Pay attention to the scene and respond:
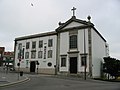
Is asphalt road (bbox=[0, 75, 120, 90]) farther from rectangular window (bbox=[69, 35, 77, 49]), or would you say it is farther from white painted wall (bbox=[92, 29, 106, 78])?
rectangular window (bbox=[69, 35, 77, 49])

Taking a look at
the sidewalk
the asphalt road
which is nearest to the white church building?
the sidewalk

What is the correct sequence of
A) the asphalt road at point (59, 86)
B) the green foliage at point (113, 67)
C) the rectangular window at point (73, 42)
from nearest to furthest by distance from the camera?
the asphalt road at point (59, 86) < the green foliage at point (113, 67) < the rectangular window at point (73, 42)

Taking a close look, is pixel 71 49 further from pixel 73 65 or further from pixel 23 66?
pixel 23 66

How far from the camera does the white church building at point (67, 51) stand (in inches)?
1618

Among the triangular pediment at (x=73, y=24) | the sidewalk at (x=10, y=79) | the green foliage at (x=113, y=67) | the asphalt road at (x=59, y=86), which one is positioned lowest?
the asphalt road at (x=59, y=86)

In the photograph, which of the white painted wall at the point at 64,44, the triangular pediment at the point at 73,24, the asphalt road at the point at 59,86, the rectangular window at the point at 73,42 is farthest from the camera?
the white painted wall at the point at 64,44

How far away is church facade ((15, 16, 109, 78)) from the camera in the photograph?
41.1m

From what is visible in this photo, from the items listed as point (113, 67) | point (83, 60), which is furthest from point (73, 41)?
point (113, 67)

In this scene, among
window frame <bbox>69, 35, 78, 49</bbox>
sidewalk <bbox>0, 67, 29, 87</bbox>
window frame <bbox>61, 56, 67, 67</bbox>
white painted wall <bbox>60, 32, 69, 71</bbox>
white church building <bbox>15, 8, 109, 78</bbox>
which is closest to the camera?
sidewalk <bbox>0, 67, 29, 87</bbox>

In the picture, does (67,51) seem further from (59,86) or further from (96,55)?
(59,86)

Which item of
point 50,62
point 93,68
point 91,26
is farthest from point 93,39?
point 50,62

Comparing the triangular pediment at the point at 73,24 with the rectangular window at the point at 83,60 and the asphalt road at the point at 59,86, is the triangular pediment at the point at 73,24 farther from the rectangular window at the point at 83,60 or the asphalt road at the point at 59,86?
the asphalt road at the point at 59,86

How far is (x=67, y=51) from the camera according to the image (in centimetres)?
4422

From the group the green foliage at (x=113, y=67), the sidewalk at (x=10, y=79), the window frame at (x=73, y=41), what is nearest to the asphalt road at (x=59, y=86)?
the sidewalk at (x=10, y=79)
